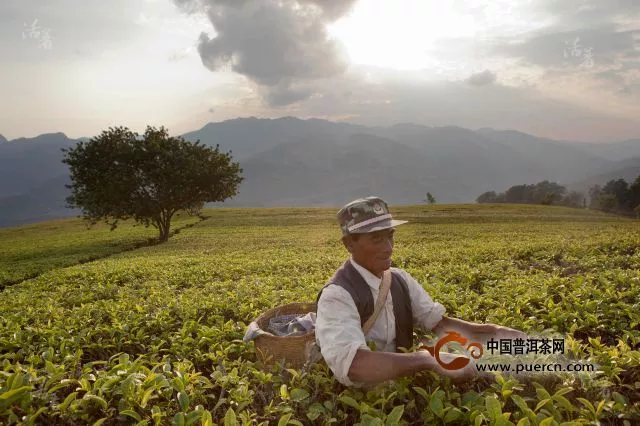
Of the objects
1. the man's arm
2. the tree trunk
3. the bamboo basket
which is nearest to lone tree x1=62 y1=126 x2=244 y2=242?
the tree trunk

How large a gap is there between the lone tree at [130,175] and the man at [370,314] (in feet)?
122

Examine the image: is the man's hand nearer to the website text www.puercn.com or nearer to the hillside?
the hillside

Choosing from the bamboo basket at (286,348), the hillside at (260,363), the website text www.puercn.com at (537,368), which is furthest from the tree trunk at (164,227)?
the website text www.puercn.com at (537,368)

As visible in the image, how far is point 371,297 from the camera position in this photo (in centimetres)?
451

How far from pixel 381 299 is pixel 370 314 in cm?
20

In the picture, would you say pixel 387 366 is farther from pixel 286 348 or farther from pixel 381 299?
pixel 286 348

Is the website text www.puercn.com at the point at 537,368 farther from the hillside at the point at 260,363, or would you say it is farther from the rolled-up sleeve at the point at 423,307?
the rolled-up sleeve at the point at 423,307

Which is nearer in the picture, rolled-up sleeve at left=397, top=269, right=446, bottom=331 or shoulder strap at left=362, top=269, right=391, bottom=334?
shoulder strap at left=362, top=269, right=391, bottom=334

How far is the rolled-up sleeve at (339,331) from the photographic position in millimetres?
3824

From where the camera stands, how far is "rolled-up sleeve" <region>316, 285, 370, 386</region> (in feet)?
12.5

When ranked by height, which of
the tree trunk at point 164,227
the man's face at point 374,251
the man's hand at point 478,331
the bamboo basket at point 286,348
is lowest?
the tree trunk at point 164,227

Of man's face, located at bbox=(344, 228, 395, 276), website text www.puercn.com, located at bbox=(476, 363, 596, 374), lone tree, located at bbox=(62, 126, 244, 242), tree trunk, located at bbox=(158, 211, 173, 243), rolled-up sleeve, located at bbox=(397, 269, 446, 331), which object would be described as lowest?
tree trunk, located at bbox=(158, 211, 173, 243)

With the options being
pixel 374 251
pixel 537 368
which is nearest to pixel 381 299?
pixel 374 251

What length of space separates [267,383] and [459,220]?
5308 centimetres
